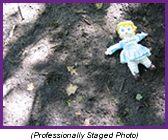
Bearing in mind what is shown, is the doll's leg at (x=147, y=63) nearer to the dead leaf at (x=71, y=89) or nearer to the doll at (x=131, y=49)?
the doll at (x=131, y=49)

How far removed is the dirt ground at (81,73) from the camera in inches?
101

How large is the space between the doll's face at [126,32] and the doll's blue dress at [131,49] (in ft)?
0.28

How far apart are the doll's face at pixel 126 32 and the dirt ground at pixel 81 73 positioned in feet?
0.90

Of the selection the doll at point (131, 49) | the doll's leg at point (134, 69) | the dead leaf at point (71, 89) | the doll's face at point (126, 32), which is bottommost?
the dead leaf at point (71, 89)

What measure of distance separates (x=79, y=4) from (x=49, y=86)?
2071 mm

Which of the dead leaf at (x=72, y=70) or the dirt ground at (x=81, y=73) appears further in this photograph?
the dead leaf at (x=72, y=70)

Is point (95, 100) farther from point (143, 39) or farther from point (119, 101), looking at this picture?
point (143, 39)

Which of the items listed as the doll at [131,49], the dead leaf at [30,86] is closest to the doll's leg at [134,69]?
the doll at [131,49]

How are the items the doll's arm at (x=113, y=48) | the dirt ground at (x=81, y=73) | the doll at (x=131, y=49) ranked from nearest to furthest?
the dirt ground at (x=81, y=73), the doll at (x=131, y=49), the doll's arm at (x=113, y=48)

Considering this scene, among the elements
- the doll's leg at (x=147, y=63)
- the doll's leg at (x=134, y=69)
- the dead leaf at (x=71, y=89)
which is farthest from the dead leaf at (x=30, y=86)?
the doll's leg at (x=147, y=63)

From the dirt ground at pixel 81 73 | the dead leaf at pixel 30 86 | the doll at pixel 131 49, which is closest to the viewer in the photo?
the dirt ground at pixel 81 73

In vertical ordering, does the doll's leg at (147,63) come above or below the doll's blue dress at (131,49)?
below

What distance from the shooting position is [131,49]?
271 cm

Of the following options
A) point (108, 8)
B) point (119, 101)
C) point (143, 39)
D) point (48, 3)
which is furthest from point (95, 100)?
point (48, 3)
